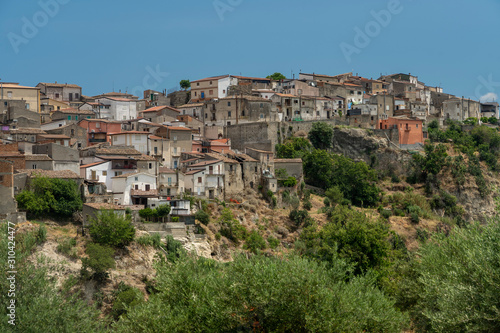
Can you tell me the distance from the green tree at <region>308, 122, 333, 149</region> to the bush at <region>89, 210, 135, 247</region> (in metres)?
30.8

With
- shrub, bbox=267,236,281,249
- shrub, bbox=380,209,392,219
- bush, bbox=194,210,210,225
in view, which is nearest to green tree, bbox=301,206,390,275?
shrub, bbox=267,236,281,249

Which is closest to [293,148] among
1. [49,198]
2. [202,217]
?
[202,217]

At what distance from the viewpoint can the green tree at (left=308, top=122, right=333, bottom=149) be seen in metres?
66.8

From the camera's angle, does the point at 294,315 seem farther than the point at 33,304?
No

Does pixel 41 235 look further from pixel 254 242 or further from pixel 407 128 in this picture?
pixel 407 128

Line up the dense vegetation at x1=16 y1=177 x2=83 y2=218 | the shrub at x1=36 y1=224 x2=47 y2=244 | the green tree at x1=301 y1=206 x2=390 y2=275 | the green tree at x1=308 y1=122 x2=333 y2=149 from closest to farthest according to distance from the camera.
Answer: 1. the shrub at x1=36 y1=224 x2=47 y2=244
2. the green tree at x1=301 y1=206 x2=390 y2=275
3. the dense vegetation at x1=16 y1=177 x2=83 y2=218
4. the green tree at x1=308 y1=122 x2=333 y2=149

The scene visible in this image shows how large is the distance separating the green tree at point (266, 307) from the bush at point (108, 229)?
14173 mm

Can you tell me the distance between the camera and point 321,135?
6688 centimetres

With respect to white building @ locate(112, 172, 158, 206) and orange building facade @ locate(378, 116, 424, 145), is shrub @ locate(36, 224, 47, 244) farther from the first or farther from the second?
orange building facade @ locate(378, 116, 424, 145)

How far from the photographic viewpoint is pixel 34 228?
38969 mm

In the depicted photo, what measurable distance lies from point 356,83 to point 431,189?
81.3 ft

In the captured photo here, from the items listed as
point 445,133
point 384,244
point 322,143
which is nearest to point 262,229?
point 384,244

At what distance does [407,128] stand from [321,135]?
432 inches

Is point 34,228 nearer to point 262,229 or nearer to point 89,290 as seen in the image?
point 89,290
